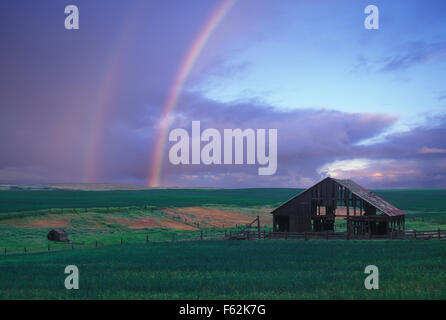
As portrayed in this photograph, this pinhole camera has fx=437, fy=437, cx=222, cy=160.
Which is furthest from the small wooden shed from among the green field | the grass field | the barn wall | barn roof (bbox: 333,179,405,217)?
barn roof (bbox: 333,179,405,217)

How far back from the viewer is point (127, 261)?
112ft

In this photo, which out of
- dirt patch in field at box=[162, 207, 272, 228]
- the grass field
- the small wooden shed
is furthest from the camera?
dirt patch in field at box=[162, 207, 272, 228]

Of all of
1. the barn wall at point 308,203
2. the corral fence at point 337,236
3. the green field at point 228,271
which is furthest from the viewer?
the barn wall at point 308,203

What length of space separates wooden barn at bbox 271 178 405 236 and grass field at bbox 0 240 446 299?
10.7m

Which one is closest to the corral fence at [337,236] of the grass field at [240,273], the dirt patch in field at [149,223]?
the grass field at [240,273]

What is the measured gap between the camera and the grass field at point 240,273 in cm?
2064

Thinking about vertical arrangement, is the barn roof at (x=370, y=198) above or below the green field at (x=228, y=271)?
above

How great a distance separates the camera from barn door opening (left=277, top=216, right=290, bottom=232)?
57.2 m

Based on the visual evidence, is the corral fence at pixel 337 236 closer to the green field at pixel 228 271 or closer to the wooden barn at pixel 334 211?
the wooden barn at pixel 334 211

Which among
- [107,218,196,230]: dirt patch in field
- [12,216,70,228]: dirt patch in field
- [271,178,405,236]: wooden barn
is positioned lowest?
[107,218,196,230]: dirt patch in field

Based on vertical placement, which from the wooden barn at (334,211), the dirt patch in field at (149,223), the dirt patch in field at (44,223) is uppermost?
the wooden barn at (334,211)

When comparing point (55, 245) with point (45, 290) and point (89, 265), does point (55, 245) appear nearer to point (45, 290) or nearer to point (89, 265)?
point (89, 265)

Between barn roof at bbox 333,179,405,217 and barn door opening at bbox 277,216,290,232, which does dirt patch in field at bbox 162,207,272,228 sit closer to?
barn door opening at bbox 277,216,290,232
